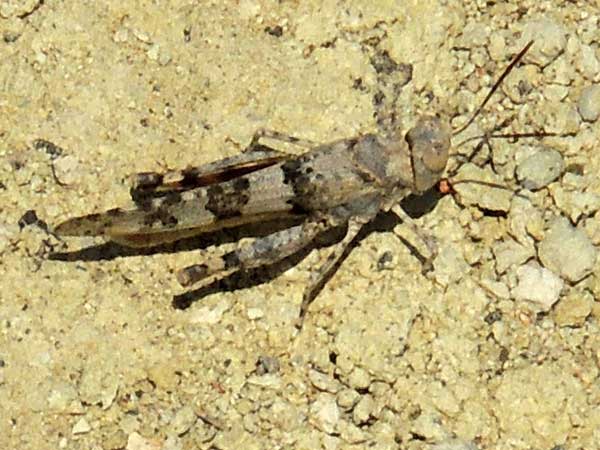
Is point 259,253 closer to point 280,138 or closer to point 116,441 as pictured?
point 280,138

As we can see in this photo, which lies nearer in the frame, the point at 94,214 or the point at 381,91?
the point at 94,214

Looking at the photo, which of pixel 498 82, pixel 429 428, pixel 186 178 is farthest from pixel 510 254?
pixel 186 178

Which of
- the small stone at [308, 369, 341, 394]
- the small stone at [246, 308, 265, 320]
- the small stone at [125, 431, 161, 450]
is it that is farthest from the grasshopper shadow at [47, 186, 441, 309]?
the small stone at [125, 431, 161, 450]

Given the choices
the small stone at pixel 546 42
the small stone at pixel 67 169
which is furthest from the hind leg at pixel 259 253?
the small stone at pixel 546 42

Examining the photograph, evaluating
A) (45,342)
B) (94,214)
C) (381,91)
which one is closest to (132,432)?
(45,342)

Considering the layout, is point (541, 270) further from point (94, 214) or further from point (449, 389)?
point (94, 214)

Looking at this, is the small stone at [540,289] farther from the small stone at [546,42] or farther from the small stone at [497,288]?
the small stone at [546,42]
